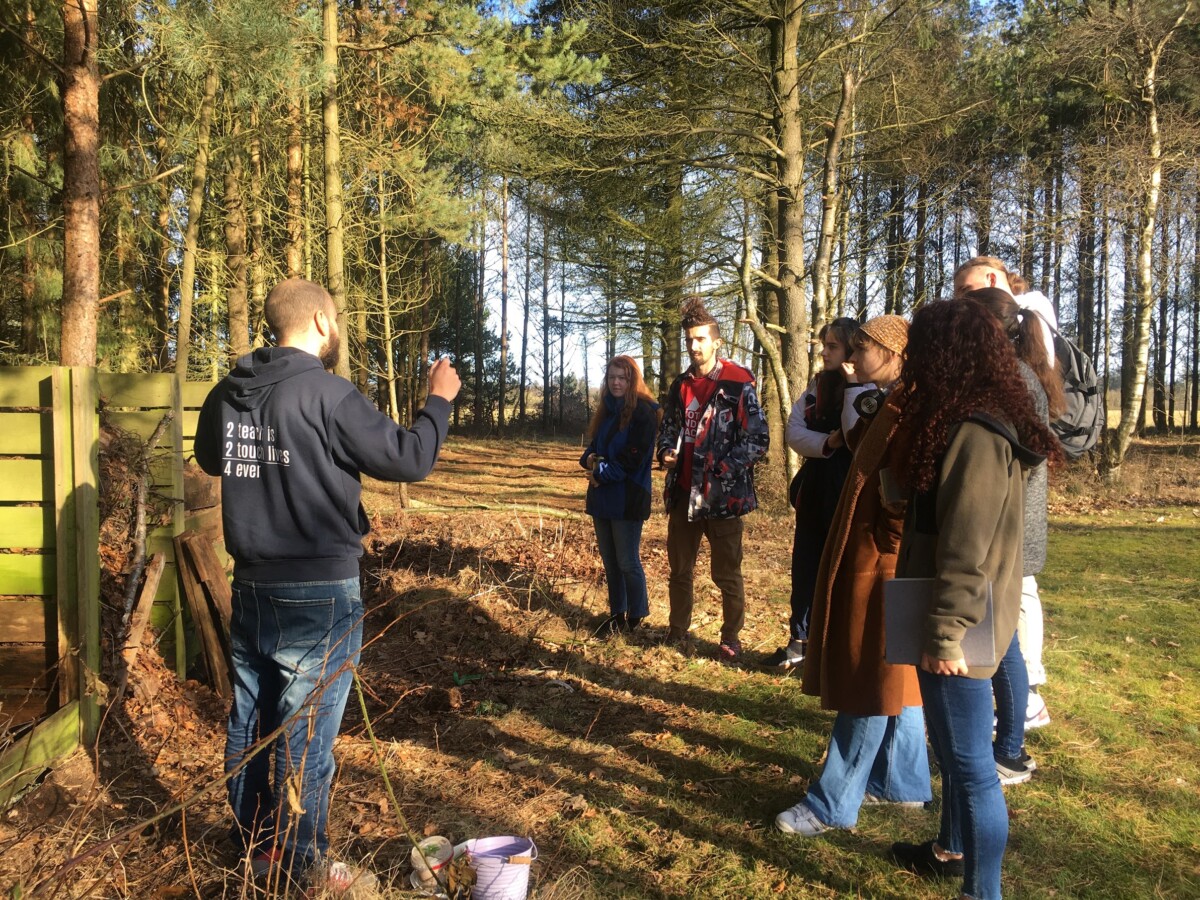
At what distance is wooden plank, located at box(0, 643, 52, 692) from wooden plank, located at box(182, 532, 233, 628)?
1.11 meters

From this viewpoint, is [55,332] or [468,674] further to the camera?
[55,332]

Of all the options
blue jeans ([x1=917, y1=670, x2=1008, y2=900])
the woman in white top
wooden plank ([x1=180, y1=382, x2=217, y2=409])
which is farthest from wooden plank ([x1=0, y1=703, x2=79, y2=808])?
the woman in white top

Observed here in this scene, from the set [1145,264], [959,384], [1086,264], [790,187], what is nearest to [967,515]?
[959,384]

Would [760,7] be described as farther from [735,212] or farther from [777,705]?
[777,705]

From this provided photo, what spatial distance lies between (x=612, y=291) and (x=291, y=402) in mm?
13394

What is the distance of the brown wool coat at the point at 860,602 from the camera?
293 cm

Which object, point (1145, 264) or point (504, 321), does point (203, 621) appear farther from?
point (504, 321)

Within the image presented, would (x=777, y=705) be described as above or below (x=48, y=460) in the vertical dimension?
below

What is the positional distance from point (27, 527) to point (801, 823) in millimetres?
3377

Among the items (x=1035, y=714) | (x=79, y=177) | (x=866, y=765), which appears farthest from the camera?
(x=79, y=177)

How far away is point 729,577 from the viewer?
5.09m

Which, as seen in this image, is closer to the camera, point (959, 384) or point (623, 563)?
point (959, 384)

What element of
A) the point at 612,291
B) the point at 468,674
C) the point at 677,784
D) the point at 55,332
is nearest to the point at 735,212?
the point at 612,291

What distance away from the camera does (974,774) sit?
2447 mm
